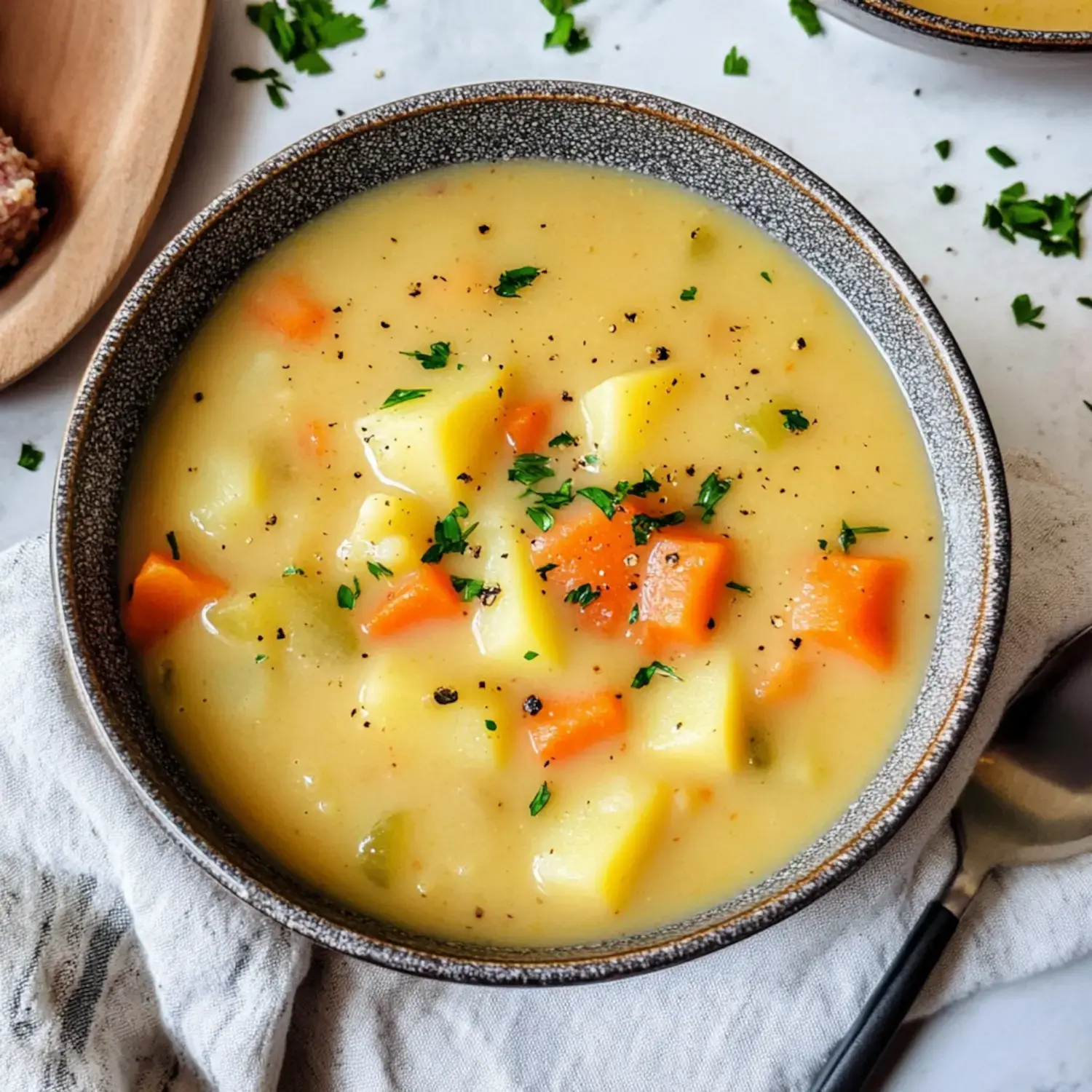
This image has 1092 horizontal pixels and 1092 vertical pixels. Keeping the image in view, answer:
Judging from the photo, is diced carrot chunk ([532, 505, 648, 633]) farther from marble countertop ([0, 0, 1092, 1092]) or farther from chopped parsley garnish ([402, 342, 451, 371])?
marble countertop ([0, 0, 1092, 1092])

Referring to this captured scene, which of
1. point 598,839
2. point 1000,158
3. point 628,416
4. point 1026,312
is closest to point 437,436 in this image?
point 628,416

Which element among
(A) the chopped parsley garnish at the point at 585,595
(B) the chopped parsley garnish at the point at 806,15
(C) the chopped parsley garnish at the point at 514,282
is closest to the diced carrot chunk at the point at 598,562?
(A) the chopped parsley garnish at the point at 585,595

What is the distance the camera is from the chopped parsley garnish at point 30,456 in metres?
2.75

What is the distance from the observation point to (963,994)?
260 centimetres

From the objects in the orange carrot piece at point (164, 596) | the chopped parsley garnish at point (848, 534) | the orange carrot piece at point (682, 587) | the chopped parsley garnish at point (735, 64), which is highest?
the orange carrot piece at point (164, 596)

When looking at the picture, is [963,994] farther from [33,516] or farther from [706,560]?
[33,516]

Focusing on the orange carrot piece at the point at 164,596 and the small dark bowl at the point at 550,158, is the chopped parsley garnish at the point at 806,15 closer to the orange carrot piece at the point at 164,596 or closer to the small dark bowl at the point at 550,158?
the small dark bowl at the point at 550,158

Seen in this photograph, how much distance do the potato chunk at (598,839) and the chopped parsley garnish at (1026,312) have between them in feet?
4.36

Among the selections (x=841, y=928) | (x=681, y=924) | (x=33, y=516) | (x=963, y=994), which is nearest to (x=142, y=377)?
(x=33, y=516)

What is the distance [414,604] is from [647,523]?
1.46 ft

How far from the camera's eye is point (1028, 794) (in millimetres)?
2543

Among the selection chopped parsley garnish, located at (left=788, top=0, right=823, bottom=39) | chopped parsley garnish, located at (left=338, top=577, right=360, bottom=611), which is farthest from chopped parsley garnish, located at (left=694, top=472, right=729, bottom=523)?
chopped parsley garnish, located at (left=788, top=0, right=823, bottom=39)

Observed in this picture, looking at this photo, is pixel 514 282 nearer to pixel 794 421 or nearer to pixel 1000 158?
pixel 794 421

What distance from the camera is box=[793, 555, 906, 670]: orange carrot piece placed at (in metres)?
2.29
